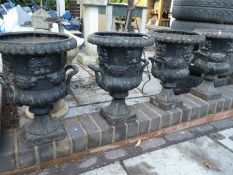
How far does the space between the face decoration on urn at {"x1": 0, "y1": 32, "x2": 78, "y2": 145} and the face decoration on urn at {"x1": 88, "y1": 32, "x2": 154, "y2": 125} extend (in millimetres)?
270

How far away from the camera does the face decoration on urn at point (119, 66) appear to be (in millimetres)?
1699

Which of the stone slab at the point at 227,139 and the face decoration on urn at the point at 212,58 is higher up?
the face decoration on urn at the point at 212,58

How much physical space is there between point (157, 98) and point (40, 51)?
4.41 feet

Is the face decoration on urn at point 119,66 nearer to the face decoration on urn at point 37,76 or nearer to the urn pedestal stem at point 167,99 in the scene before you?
the face decoration on urn at point 37,76

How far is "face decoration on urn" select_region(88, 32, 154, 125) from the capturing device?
170cm

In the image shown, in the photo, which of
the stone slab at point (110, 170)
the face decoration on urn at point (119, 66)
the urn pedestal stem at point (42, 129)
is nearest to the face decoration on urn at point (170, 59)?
the face decoration on urn at point (119, 66)

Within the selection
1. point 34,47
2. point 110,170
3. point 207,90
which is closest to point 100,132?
point 110,170

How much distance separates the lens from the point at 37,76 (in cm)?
152

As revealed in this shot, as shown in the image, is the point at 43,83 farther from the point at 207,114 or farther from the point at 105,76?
the point at 207,114

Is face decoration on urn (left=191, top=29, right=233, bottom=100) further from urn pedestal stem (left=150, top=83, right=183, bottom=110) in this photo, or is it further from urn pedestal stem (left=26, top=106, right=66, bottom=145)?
urn pedestal stem (left=26, top=106, right=66, bottom=145)

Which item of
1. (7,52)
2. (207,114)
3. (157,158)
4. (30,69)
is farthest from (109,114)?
(207,114)

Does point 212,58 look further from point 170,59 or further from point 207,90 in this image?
point 170,59

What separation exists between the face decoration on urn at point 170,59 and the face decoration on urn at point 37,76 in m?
0.86

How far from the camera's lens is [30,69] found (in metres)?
1.48
